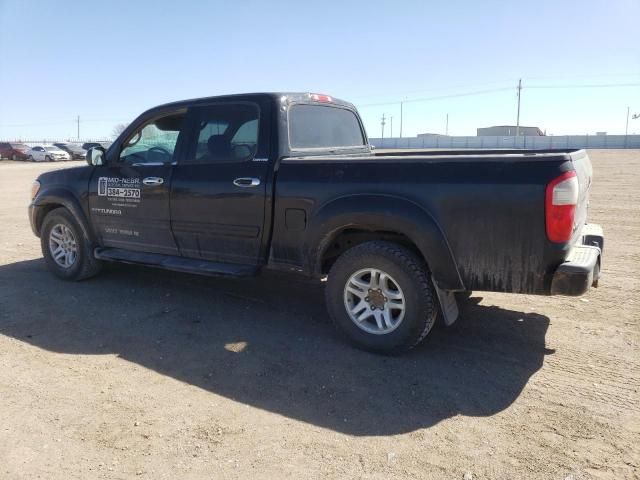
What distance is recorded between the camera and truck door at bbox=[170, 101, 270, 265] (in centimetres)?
475

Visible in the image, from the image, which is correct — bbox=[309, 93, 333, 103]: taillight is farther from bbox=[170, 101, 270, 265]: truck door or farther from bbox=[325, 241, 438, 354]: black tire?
bbox=[325, 241, 438, 354]: black tire

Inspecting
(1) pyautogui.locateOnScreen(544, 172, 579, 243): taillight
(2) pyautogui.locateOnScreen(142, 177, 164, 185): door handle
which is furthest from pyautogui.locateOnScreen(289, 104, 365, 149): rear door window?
(1) pyautogui.locateOnScreen(544, 172, 579, 243): taillight

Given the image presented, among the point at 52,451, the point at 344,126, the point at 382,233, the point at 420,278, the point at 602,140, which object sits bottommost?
the point at 52,451

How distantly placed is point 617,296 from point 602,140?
81.3 metres

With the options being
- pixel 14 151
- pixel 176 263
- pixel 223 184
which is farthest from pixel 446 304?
pixel 14 151

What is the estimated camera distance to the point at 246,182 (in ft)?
15.5

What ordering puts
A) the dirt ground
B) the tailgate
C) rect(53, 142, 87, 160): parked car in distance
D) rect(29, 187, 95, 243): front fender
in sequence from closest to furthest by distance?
the dirt ground, the tailgate, rect(29, 187, 95, 243): front fender, rect(53, 142, 87, 160): parked car in distance

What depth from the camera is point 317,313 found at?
17.2 feet

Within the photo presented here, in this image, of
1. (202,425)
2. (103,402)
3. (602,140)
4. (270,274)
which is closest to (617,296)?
(270,274)

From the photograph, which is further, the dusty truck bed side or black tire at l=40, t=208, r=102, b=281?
black tire at l=40, t=208, r=102, b=281

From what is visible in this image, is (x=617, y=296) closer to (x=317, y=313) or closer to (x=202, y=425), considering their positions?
(x=317, y=313)

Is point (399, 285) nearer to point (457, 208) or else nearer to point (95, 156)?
point (457, 208)

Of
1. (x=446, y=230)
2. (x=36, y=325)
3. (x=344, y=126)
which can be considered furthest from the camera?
(x=344, y=126)

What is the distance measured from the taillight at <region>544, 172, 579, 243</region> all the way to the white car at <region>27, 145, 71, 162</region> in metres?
44.5
